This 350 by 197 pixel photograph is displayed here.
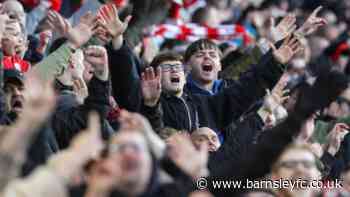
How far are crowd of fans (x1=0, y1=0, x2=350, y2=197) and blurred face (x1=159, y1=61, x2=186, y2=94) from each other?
1 centimetres

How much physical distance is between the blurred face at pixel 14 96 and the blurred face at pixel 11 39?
1050mm

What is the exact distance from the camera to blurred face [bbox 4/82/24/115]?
9945 millimetres

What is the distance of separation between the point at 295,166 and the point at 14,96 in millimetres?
2023

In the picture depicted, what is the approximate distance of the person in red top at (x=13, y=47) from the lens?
36.7 ft

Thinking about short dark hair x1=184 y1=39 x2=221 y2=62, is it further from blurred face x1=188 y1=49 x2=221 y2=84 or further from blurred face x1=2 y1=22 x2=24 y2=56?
blurred face x1=2 y1=22 x2=24 y2=56

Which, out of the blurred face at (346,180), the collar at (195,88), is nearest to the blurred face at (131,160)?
the blurred face at (346,180)

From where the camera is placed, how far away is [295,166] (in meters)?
9.34

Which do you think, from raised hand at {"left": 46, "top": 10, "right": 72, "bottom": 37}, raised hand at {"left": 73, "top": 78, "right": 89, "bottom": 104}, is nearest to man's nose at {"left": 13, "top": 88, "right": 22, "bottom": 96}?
raised hand at {"left": 46, "top": 10, "right": 72, "bottom": 37}

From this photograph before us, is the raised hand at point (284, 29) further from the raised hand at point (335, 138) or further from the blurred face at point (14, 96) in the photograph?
the blurred face at point (14, 96)

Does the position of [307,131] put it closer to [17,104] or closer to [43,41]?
[43,41]

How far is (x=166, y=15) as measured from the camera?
16.2 meters

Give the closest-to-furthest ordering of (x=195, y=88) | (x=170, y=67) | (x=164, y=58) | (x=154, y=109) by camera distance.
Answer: (x=154, y=109) < (x=170, y=67) < (x=164, y=58) < (x=195, y=88)

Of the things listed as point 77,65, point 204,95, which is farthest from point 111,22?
point 204,95

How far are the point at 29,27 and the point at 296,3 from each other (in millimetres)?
8172
